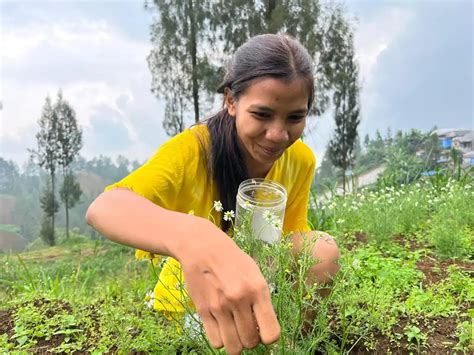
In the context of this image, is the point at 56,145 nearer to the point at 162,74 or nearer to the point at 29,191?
the point at 29,191

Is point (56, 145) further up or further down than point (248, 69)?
further down

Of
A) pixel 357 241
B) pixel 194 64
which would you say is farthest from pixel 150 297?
pixel 194 64

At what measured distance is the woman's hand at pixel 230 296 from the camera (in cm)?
70

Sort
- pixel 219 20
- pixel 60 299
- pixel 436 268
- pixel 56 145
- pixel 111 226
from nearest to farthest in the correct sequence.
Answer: pixel 111 226, pixel 60 299, pixel 436 268, pixel 219 20, pixel 56 145

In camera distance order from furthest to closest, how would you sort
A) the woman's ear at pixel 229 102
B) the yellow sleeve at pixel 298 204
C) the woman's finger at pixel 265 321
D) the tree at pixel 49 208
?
1. the tree at pixel 49 208
2. the yellow sleeve at pixel 298 204
3. the woman's ear at pixel 229 102
4. the woman's finger at pixel 265 321

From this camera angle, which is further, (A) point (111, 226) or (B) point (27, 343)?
(B) point (27, 343)

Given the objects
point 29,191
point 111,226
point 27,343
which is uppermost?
point 111,226

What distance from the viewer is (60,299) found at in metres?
2.28

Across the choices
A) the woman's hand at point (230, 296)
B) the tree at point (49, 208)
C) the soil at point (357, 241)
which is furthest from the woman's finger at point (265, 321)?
the tree at point (49, 208)

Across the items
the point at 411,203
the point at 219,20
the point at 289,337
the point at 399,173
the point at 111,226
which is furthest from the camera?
the point at 219,20

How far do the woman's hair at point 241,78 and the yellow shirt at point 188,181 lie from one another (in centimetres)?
4

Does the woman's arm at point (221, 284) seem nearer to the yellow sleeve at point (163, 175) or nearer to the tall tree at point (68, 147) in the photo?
the yellow sleeve at point (163, 175)

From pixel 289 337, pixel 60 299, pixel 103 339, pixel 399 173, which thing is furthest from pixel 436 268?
pixel 399 173

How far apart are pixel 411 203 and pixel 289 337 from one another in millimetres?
2998
